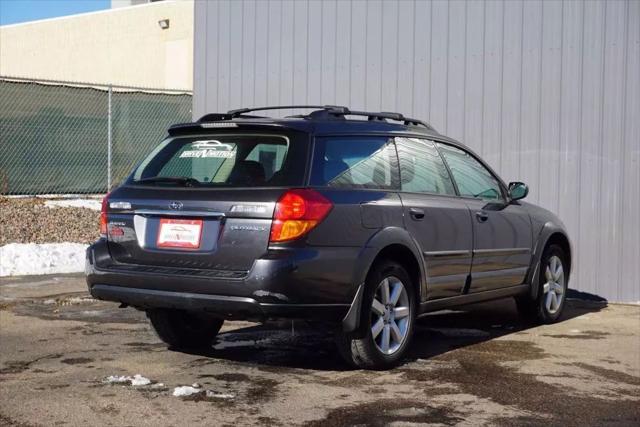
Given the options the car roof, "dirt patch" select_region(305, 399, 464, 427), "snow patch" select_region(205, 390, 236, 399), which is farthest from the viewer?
the car roof

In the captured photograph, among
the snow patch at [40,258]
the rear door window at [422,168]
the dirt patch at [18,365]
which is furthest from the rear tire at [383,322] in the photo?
the snow patch at [40,258]

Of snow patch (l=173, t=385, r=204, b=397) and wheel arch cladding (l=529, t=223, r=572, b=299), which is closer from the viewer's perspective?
snow patch (l=173, t=385, r=204, b=397)

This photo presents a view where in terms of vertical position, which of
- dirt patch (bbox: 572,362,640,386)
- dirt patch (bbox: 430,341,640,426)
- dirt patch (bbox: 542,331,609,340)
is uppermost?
dirt patch (bbox: 430,341,640,426)

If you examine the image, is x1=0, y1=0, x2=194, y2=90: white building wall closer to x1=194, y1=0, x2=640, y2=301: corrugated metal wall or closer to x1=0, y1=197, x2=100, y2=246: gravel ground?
x1=0, y1=197, x2=100, y2=246: gravel ground

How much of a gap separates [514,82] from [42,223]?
731cm

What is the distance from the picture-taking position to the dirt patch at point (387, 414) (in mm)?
4930

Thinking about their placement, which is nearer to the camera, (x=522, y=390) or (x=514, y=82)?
(x=522, y=390)

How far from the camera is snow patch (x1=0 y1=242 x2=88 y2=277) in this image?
11617 millimetres

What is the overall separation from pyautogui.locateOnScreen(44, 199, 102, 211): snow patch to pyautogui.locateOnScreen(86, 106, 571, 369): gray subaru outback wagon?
9178 mm

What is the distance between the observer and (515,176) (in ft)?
34.3

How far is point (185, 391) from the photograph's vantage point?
215 inches

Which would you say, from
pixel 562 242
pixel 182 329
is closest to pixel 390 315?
pixel 182 329

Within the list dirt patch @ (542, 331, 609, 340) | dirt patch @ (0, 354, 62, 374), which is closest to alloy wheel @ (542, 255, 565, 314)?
dirt patch @ (542, 331, 609, 340)

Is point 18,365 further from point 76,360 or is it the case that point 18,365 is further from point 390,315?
point 390,315
